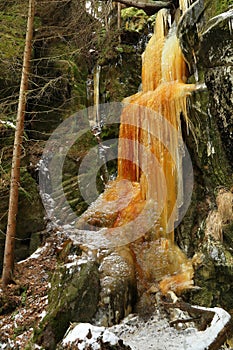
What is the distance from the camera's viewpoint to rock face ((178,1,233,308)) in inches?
227

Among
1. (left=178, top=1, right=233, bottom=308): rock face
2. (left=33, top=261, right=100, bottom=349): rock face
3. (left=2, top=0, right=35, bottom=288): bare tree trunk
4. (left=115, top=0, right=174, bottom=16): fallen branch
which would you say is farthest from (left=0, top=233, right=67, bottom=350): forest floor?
(left=115, top=0, right=174, bottom=16): fallen branch

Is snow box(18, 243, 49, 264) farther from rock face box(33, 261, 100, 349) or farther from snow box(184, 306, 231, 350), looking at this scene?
snow box(184, 306, 231, 350)

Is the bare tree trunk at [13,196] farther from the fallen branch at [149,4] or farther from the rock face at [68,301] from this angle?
the fallen branch at [149,4]

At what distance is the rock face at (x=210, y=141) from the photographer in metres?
5.76

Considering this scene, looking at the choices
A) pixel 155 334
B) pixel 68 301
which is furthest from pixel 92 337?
pixel 68 301

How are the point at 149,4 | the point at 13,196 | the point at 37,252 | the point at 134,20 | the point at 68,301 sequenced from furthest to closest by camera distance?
the point at 134,20 → the point at 149,4 → the point at 37,252 → the point at 13,196 → the point at 68,301

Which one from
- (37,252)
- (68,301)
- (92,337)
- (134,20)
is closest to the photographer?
(92,337)

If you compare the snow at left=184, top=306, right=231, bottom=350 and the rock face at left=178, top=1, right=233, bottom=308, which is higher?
the rock face at left=178, top=1, right=233, bottom=308

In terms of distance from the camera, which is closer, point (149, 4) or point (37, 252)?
point (37, 252)

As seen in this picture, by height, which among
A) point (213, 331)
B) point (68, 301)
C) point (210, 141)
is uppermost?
point (210, 141)

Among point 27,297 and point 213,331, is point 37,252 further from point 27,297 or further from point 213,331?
point 213,331

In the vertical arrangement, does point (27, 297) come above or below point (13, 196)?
below

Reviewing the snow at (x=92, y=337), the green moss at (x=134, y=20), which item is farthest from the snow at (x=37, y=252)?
the green moss at (x=134, y=20)

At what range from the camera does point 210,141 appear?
6.38 metres
